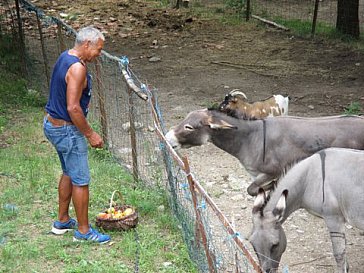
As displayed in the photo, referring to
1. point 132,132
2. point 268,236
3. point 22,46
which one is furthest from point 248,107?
point 22,46

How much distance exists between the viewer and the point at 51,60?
1251 centimetres

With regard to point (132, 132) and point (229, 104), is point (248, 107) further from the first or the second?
point (132, 132)

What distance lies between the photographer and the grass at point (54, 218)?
5395 mm

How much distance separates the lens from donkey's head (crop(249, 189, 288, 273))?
4816mm

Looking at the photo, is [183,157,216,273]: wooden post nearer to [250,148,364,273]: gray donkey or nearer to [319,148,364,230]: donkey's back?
[250,148,364,273]: gray donkey

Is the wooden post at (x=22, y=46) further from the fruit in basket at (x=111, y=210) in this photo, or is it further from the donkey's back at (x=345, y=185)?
the donkey's back at (x=345, y=185)

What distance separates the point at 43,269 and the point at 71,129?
120cm

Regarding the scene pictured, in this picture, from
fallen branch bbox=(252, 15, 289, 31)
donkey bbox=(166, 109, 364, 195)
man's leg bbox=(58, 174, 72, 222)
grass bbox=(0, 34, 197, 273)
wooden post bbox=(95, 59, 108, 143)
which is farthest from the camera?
fallen branch bbox=(252, 15, 289, 31)

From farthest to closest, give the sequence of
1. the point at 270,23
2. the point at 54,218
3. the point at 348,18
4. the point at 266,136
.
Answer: the point at 270,23, the point at 348,18, the point at 266,136, the point at 54,218

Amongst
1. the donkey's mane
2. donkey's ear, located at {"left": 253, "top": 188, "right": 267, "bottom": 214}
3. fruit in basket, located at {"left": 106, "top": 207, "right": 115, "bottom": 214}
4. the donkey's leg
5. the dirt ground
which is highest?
the donkey's mane

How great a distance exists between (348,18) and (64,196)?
33.7ft

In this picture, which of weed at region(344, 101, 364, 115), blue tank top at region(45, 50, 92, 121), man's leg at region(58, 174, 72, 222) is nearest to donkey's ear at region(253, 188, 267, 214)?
blue tank top at region(45, 50, 92, 121)

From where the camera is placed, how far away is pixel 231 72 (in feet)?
40.5

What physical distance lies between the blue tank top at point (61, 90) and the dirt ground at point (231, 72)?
84.0 inches
